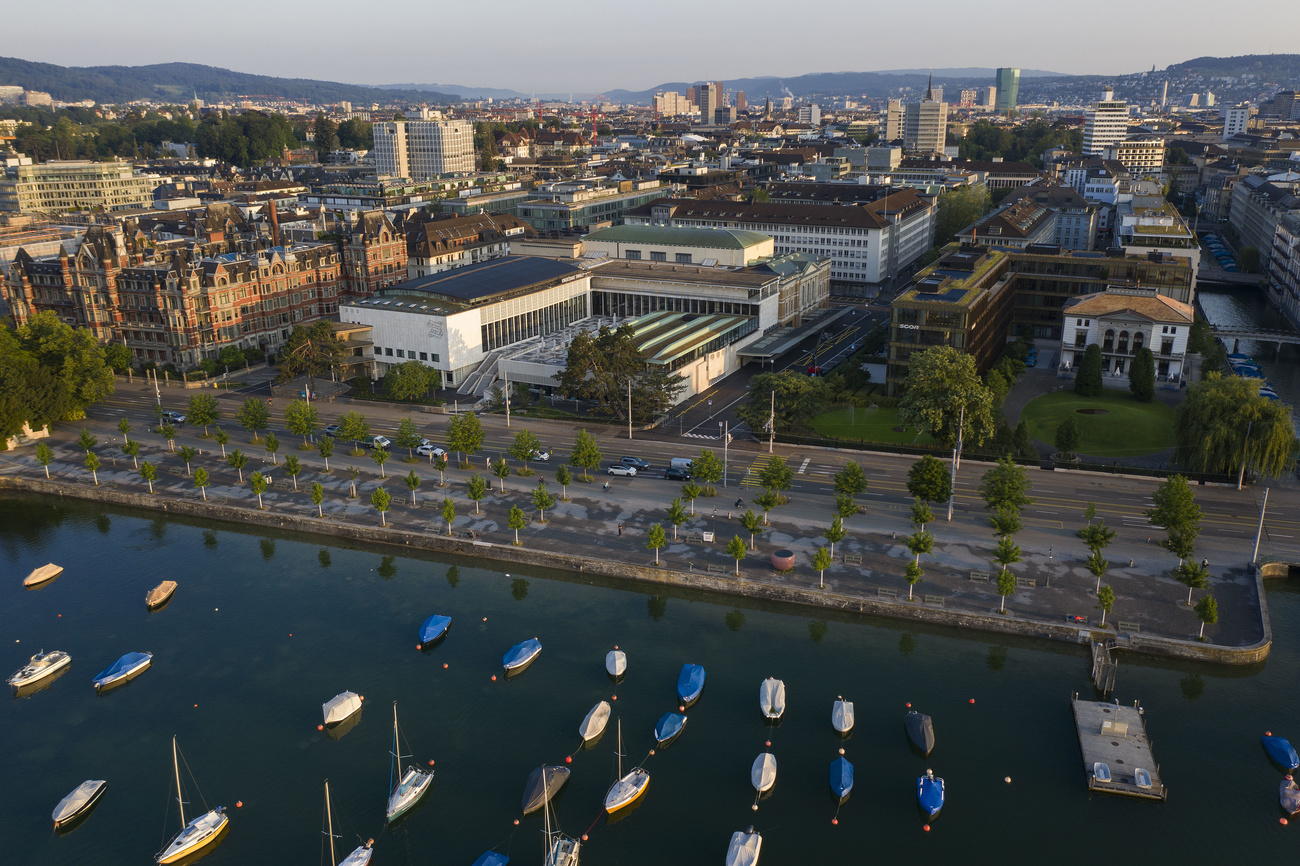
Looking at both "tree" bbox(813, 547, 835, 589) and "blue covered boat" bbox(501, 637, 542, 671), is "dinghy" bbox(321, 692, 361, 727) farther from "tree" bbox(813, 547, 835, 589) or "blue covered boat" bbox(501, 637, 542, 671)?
"tree" bbox(813, 547, 835, 589)

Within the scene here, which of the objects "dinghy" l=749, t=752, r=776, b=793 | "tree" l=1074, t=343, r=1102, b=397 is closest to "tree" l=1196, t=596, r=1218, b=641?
"dinghy" l=749, t=752, r=776, b=793

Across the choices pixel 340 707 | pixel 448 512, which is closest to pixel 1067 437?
pixel 448 512

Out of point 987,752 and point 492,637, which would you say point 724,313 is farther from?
point 987,752

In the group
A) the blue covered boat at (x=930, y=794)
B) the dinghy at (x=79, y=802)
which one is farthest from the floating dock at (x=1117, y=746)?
the dinghy at (x=79, y=802)

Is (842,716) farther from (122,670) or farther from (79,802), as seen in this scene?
(122,670)

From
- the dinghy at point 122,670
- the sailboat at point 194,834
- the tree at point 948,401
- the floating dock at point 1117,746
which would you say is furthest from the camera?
the tree at point 948,401

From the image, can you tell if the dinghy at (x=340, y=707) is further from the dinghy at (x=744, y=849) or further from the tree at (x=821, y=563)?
the tree at (x=821, y=563)

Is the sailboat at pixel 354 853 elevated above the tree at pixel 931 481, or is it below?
below
